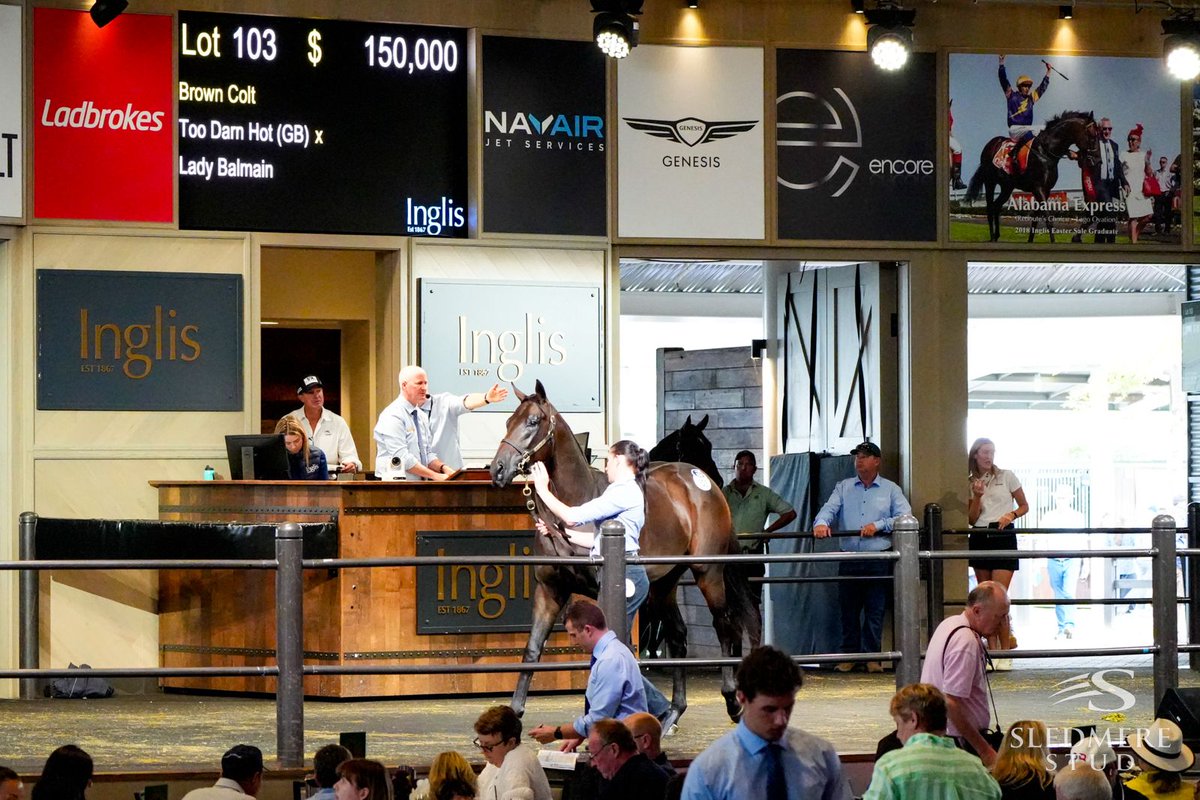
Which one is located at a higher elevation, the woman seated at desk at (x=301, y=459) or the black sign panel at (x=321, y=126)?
the black sign panel at (x=321, y=126)

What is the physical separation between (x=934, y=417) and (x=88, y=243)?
239 inches

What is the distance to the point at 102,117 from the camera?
1138cm

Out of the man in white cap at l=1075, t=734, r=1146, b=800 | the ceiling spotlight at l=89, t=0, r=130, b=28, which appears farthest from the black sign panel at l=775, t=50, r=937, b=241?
the man in white cap at l=1075, t=734, r=1146, b=800

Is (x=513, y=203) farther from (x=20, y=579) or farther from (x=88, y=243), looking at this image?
(x=20, y=579)

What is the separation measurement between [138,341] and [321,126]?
1.92 m

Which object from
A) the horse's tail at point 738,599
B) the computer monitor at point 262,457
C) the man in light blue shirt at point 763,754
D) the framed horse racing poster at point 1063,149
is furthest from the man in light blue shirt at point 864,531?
the man in light blue shirt at point 763,754

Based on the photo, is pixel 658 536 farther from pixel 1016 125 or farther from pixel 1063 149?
pixel 1063 149

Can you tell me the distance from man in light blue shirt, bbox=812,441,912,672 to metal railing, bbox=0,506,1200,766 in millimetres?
2941

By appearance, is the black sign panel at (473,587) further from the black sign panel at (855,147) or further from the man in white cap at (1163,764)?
the man in white cap at (1163,764)

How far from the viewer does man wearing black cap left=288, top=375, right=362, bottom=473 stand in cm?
1203

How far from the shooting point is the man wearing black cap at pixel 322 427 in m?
12.0

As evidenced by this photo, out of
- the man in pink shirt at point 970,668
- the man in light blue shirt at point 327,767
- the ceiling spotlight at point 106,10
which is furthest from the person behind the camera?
the ceiling spotlight at point 106,10

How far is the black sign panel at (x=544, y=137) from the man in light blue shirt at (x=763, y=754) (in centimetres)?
806

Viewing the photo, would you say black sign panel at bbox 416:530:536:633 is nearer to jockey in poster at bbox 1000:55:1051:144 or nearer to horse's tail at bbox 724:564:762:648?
horse's tail at bbox 724:564:762:648
